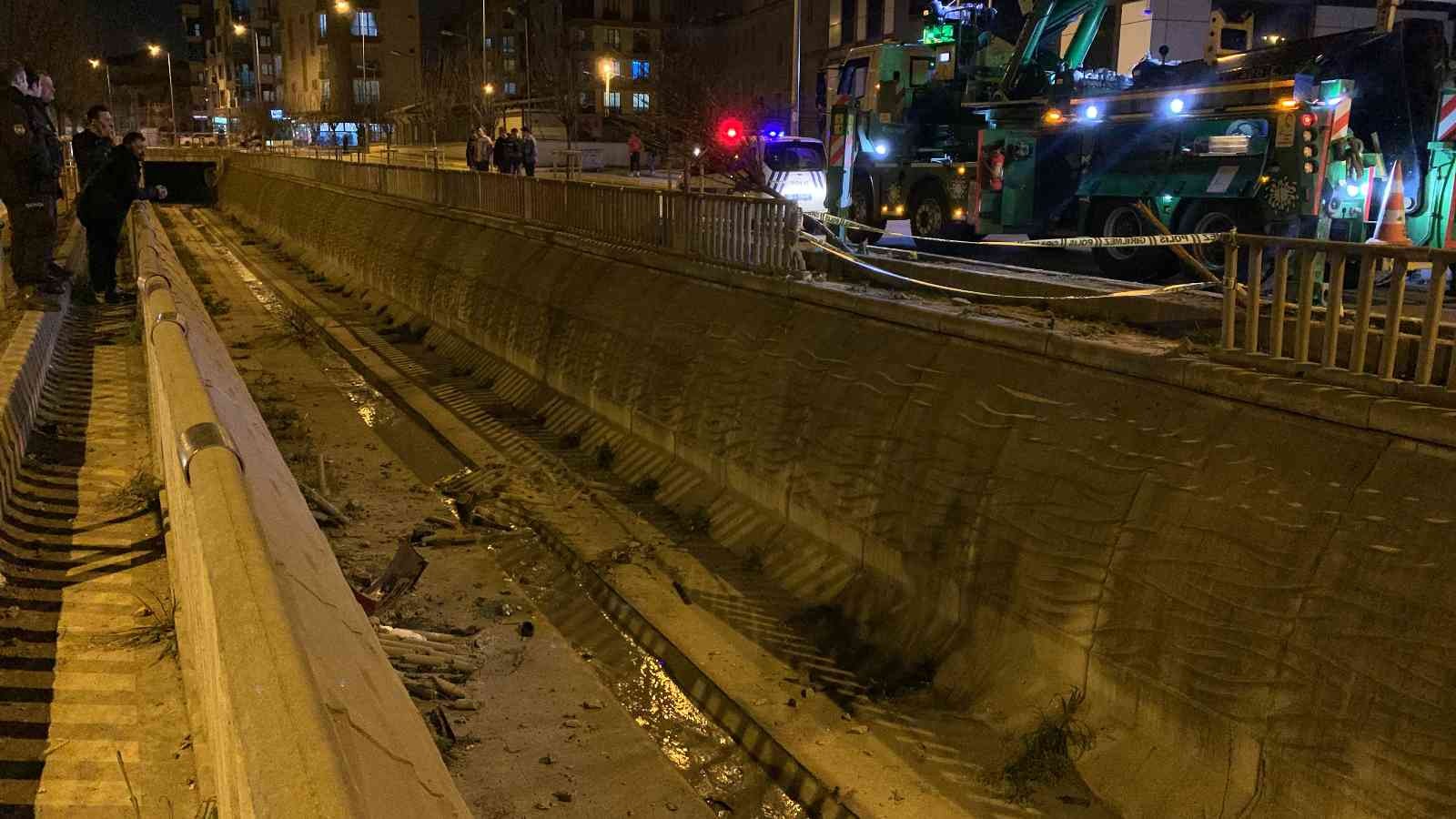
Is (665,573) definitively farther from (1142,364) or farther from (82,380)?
(82,380)

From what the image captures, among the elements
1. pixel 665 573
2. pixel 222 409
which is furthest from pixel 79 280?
pixel 222 409

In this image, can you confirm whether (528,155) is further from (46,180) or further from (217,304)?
(46,180)

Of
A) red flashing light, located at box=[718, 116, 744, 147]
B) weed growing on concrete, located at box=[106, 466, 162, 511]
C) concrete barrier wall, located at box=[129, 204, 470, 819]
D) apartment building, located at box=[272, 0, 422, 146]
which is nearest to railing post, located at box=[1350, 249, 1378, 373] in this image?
concrete barrier wall, located at box=[129, 204, 470, 819]

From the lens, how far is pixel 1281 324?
6.06 meters

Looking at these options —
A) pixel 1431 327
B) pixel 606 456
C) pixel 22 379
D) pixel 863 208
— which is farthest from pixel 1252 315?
pixel 863 208

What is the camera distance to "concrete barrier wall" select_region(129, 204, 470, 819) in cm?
233

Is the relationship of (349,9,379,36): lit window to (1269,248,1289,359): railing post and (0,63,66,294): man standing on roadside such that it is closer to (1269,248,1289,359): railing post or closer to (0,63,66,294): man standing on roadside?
(0,63,66,294): man standing on roadside

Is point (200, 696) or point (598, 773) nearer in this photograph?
point (200, 696)

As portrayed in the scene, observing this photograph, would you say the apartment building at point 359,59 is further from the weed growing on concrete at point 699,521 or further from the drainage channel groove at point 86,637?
the drainage channel groove at point 86,637

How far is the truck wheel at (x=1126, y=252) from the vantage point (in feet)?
49.4

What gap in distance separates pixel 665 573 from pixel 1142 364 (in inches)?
A: 163

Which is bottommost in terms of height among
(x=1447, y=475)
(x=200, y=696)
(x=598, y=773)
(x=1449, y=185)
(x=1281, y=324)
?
(x=598, y=773)

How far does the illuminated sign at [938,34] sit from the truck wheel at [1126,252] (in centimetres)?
642

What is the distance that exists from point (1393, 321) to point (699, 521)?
5.81 m
